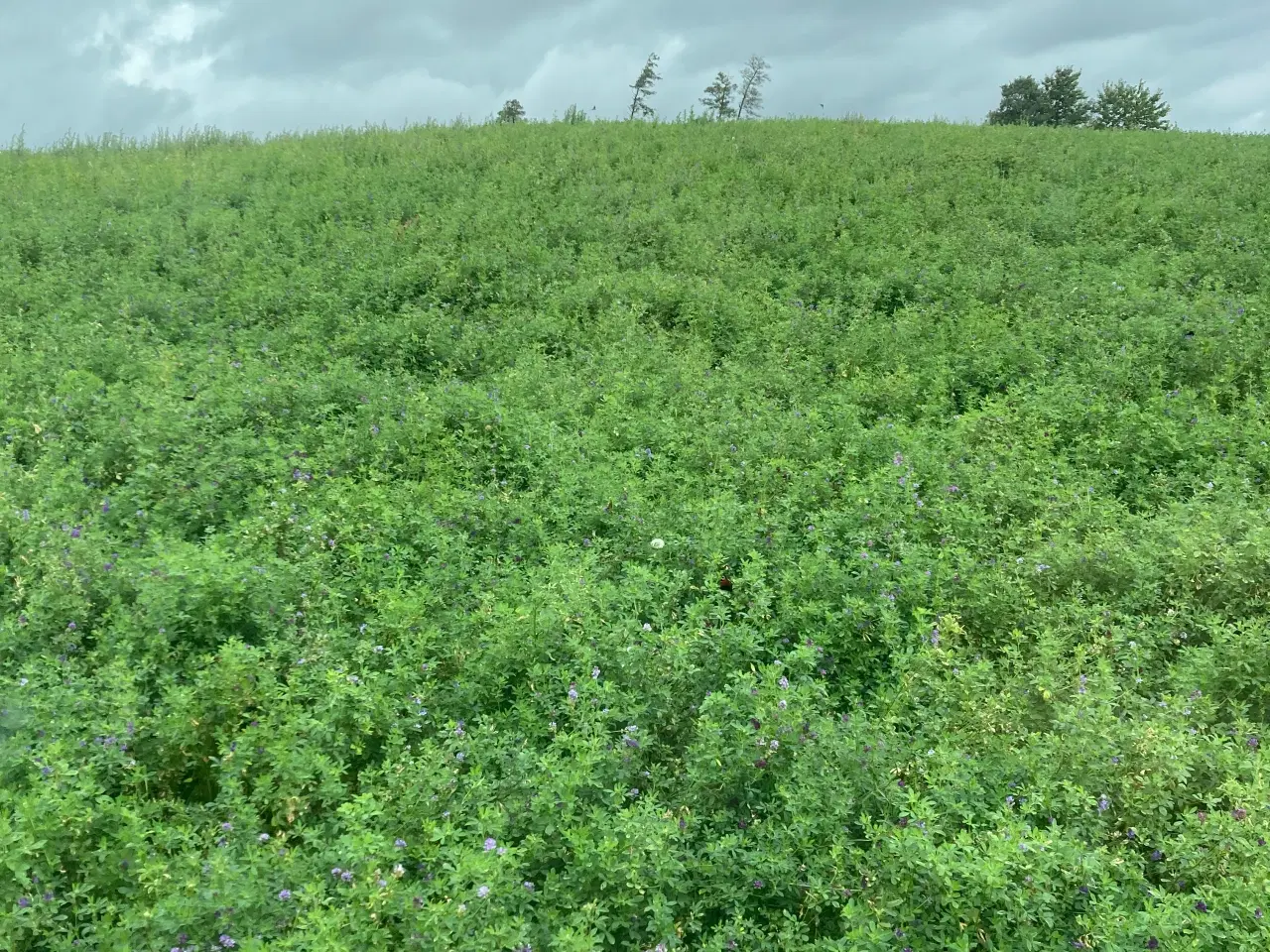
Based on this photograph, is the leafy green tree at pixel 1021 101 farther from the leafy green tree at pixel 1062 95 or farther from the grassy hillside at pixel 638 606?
the grassy hillside at pixel 638 606

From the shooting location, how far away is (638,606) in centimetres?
380

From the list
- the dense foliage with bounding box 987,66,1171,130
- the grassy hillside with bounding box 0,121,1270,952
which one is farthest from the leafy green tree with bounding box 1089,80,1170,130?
the grassy hillside with bounding box 0,121,1270,952

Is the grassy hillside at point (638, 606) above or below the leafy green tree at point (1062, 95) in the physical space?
below

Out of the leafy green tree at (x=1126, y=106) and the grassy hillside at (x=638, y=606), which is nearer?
the grassy hillside at (x=638, y=606)

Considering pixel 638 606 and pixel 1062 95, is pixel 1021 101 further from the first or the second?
pixel 638 606

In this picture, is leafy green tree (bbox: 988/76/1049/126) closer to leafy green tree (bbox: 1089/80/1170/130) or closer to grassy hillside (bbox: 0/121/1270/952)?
leafy green tree (bbox: 1089/80/1170/130)

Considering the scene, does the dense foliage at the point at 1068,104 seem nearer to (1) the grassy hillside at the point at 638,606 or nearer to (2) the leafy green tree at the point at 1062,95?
(2) the leafy green tree at the point at 1062,95

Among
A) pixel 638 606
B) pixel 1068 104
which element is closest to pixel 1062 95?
pixel 1068 104

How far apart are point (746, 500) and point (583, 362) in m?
2.92

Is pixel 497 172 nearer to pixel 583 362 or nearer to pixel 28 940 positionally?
pixel 583 362

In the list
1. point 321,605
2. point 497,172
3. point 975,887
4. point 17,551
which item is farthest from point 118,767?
point 497,172

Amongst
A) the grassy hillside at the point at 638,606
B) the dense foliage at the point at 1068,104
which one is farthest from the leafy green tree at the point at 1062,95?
the grassy hillside at the point at 638,606

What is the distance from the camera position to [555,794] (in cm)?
272

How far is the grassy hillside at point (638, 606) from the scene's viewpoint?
2.40m
